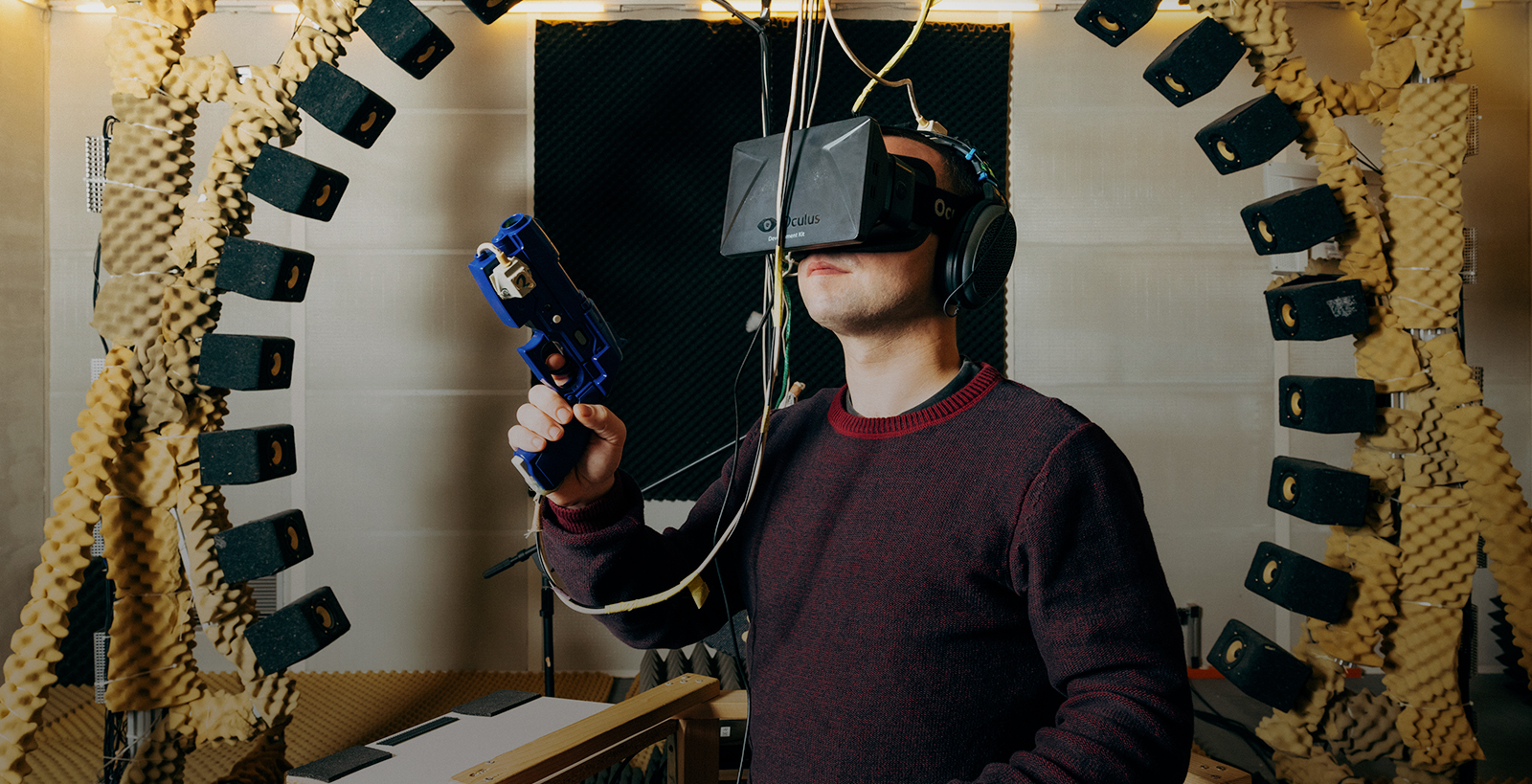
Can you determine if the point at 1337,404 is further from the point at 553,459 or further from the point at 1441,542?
the point at 553,459

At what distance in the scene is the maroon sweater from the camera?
2.34ft

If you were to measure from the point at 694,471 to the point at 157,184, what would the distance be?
1.67m

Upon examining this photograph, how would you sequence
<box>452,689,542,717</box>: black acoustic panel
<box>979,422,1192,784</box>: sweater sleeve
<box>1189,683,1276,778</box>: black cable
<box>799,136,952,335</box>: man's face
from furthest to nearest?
<box>1189,683,1276,778</box>: black cable → <box>452,689,542,717</box>: black acoustic panel → <box>799,136,952,335</box>: man's face → <box>979,422,1192,784</box>: sweater sleeve

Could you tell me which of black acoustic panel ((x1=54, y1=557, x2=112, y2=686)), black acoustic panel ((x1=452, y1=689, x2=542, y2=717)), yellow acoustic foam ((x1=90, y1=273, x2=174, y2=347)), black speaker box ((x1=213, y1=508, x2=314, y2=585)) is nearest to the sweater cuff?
black acoustic panel ((x1=452, y1=689, x2=542, y2=717))

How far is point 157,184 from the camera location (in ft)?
6.11

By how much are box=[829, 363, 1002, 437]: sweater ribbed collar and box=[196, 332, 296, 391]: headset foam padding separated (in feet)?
5.05

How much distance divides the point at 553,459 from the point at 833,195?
1.38 feet

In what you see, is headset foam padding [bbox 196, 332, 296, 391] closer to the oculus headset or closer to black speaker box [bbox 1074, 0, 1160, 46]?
the oculus headset

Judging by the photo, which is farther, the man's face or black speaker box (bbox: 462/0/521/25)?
black speaker box (bbox: 462/0/521/25)

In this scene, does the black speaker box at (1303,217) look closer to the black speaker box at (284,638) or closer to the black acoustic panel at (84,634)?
the black speaker box at (284,638)

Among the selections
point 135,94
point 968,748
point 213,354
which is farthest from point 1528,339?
point 135,94

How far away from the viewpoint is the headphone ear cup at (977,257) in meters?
0.91

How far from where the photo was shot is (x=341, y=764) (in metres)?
1.15

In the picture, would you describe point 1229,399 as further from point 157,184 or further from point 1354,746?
point 157,184
